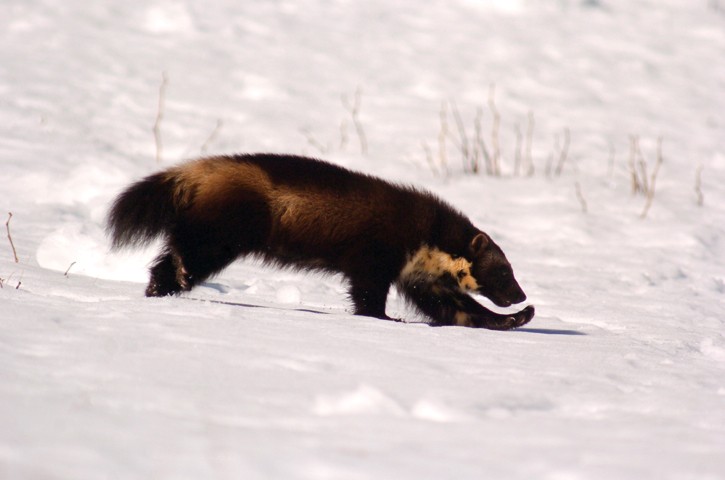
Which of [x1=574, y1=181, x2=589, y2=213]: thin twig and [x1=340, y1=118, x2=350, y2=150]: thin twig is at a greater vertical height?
[x1=574, y1=181, x2=589, y2=213]: thin twig

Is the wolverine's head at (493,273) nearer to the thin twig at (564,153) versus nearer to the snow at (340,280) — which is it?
the snow at (340,280)

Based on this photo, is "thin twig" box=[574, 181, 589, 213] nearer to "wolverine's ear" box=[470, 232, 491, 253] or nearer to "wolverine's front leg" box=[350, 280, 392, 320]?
"wolverine's ear" box=[470, 232, 491, 253]

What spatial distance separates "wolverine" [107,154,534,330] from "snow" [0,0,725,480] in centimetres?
22

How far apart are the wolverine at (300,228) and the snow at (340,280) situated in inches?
8.5

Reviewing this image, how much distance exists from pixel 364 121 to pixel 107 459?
744 centimetres

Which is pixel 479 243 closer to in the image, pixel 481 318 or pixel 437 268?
pixel 437 268

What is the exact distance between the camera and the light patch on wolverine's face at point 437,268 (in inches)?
185

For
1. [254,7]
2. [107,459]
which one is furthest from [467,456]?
[254,7]

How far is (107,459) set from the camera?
5.97ft

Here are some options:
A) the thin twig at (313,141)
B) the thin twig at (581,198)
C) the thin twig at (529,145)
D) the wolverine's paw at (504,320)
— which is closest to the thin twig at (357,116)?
the thin twig at (313,141)

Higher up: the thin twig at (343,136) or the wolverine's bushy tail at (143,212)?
the wolverine's bushy tail at (143,212)

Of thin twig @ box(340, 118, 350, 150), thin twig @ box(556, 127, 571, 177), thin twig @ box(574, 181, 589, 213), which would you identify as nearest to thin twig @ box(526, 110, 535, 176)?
thin twig @ box(556, 127, 571, 177)

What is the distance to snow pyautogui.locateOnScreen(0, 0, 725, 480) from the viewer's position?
2064 mm

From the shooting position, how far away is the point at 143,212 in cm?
437
